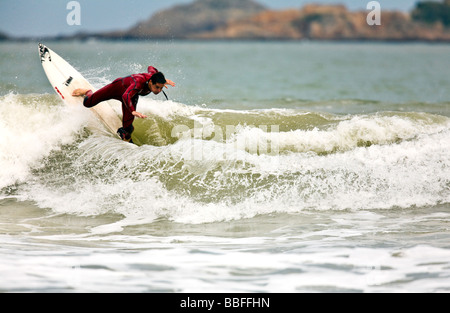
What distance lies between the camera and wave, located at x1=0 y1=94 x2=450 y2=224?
7.18m

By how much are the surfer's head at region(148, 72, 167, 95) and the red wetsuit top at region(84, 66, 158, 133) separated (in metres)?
0.18

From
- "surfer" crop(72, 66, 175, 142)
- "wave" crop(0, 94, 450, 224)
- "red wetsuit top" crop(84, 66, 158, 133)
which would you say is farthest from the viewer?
"red wetsuit top" crop(84, 66, 158, 133)

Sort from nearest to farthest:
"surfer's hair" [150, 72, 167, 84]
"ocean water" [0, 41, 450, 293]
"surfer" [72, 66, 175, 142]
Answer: "ocean water" [0, 41, 450, 293] → "surfer's hair" [150, 72, 167, 84] → "surfer" [72, 66, 175, 142]

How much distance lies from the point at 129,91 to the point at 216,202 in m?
2.20

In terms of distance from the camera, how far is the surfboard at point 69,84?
925cm

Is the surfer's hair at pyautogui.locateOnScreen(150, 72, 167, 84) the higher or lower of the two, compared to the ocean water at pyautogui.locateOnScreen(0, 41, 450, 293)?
higher

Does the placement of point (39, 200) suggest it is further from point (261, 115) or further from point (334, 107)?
point (334, 107)

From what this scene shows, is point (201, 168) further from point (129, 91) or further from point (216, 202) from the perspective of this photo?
point (129, 91)

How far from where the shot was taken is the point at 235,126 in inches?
422

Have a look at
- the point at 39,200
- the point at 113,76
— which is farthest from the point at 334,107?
the point at 39,200

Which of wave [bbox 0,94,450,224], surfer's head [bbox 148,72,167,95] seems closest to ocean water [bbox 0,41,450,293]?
wave [bbox 0,94,450,224]

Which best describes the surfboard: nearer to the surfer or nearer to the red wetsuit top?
the surfer

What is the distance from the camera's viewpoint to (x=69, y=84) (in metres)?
9.45
